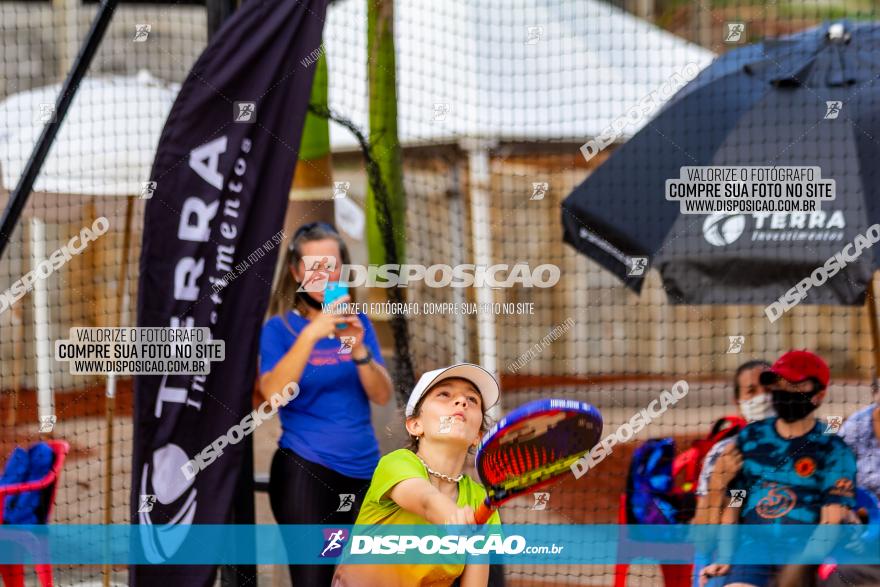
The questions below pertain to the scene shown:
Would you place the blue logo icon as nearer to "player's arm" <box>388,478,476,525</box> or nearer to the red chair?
"player's arm" <box>388,478,476,525</box>

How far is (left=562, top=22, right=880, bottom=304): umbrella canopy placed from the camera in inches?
146

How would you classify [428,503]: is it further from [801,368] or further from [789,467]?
[801,368]

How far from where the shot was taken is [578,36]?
5285mm

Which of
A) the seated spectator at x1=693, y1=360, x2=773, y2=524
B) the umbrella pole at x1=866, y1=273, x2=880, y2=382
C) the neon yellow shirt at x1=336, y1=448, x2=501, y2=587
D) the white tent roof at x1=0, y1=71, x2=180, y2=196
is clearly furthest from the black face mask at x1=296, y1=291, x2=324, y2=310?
the umbrella pole at x1=866, y1=273, x2=880, y2=382

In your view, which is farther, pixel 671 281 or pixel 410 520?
pixel 671 281

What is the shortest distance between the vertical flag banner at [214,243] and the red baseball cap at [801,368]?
1942mm

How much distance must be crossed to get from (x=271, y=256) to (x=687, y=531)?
1.90 meters

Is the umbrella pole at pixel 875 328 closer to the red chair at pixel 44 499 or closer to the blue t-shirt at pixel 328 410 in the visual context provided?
the blue t-shirt at pixel 328 410

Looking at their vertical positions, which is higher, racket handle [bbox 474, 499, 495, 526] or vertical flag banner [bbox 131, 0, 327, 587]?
vertical flag banner [bbox 131, 0, 327, 587]

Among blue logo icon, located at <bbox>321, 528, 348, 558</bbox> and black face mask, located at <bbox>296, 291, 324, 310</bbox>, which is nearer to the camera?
blue logo icon, located at <bbox>321, 528, 348, 558</bbox>

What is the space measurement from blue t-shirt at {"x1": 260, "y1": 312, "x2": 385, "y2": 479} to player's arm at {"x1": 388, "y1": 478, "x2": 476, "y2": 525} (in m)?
0.52

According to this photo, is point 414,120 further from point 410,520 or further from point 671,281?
point 410,520

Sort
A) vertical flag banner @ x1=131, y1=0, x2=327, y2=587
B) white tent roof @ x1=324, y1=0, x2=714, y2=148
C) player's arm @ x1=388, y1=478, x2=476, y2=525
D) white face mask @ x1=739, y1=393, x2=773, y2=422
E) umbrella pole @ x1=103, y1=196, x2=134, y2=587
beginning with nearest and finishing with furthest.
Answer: player's arm @ x1=388, y1=478, x2=476, y2=525
vertical flag banner @ x1=131, y1=0, x2=327, y2=587
white face mask @ x1=739, y1=393, x2=773, y2=422
umbrella pole @ x1=103, y1=196, x2=134, y2=587
white tent roof @ x1=324, y1=0, x2=714, y2=148

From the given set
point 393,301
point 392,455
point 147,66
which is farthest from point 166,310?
point 147,66
